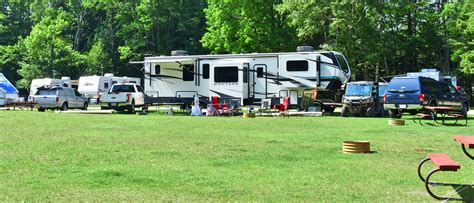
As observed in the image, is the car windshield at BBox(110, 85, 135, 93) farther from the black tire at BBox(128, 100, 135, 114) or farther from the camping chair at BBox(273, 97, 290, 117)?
the camping chair at BBox(273, 97, 290, 117)

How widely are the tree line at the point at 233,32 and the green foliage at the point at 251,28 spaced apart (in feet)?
0.26

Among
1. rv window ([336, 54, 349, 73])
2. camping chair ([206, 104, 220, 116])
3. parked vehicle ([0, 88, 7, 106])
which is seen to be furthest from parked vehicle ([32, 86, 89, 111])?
rv window ([336, 54, 349, 73])

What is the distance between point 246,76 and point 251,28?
14.4m

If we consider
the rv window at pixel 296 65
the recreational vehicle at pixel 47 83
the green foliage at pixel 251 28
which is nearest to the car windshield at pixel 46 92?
the recreational vehicle at pixel 47 83

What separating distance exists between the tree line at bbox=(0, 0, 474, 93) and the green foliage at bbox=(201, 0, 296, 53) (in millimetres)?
78

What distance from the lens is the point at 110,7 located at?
63.9m

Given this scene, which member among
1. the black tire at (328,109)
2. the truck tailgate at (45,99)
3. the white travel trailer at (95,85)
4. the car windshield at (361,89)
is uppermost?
the white travel trailer at (95,85)

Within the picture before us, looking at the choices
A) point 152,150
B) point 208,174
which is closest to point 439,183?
point 208,174

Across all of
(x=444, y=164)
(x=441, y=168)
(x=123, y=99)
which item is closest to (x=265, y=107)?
(x=123, y=99)

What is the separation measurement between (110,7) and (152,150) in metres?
55.2

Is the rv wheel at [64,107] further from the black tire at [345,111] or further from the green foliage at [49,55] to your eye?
the green foliage at [49,55]

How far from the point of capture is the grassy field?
7059mm

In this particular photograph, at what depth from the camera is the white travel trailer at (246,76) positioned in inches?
1110

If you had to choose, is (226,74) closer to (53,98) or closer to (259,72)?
(259,72)
